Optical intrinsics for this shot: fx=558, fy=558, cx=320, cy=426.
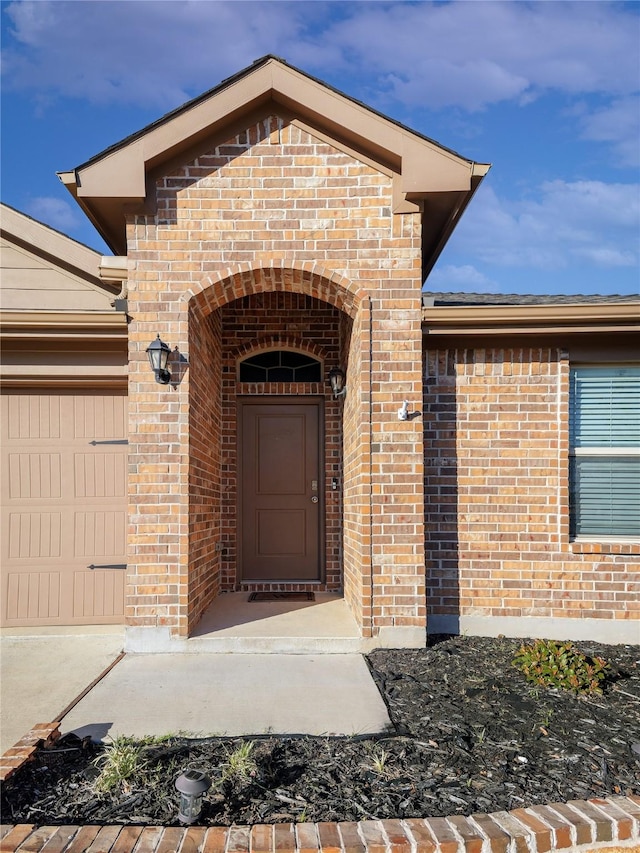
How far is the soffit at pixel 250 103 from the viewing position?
4.79m

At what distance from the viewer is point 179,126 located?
4816mm

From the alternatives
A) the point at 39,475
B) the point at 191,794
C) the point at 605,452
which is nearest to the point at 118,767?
the point at 191,794

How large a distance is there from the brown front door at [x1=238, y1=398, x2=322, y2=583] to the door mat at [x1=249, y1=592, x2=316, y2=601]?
0.23 meters

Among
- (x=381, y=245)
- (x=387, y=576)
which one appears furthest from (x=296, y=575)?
(x=381, y=245)

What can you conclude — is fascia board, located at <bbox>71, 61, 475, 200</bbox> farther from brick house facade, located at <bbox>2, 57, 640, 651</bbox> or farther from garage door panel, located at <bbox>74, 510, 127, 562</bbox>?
garage door panel, located at <bbox>74, 510, 127, 562</bbox>

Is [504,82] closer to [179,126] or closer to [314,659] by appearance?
[179,126]

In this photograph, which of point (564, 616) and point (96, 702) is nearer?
point (96, 702)

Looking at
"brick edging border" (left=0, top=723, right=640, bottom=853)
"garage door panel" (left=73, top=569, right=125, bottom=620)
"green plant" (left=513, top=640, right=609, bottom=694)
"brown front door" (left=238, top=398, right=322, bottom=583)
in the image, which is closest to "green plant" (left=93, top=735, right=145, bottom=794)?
"brick edging border" (left=0, top=723, right=640, bottom=853)

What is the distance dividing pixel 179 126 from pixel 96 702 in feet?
15.1

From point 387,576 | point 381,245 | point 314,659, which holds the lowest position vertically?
point 314,659

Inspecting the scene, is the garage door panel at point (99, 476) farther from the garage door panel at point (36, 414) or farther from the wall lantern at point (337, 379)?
the wall lantern at point (337, 379)

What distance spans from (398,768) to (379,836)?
1.85 ft

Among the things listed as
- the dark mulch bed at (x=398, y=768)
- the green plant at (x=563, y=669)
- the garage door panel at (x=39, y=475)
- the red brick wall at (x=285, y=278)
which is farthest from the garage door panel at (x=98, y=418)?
the green plant at (x=563, y=669)

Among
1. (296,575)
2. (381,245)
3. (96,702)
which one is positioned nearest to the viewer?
(96,702)
